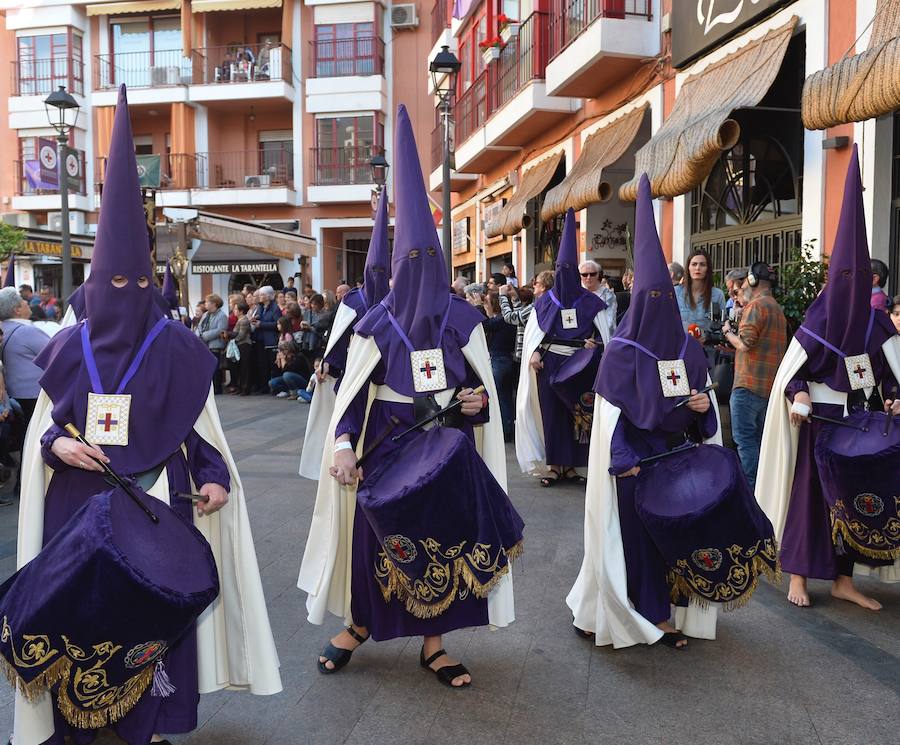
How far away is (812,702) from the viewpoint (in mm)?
3658

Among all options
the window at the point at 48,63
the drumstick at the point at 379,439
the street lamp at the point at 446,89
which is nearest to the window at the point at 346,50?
the window at the point at 48,63

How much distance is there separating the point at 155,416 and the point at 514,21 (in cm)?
1648

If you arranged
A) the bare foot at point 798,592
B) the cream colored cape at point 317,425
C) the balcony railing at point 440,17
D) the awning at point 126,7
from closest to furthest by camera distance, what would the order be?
the bare foot at point 798,592 → the cream colored cape at point 317,425 → the balcony railing at point 440,17 → the awning at point 126,7

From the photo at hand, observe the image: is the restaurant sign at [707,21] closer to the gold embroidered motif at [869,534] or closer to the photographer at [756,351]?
the photographer at [756,351]

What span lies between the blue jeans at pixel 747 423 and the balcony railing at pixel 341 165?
25.0 m

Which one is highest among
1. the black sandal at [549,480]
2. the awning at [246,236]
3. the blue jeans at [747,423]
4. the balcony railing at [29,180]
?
the balcony railing at [29,180]

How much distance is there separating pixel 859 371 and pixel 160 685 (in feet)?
13.0

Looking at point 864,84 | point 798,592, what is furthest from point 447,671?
point 864,84

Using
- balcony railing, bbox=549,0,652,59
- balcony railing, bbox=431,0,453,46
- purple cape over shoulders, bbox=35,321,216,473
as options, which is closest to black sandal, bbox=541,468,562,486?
purple cape over shoulders, bbox=35,321,216,473

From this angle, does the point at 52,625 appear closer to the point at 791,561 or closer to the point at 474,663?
the point at 474,663

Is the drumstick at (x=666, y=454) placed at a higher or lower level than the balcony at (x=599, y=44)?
lower

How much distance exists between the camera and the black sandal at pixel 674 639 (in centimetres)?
425

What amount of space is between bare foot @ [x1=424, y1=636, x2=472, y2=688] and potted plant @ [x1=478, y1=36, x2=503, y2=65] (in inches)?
638

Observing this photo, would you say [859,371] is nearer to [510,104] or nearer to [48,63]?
[510,104]
